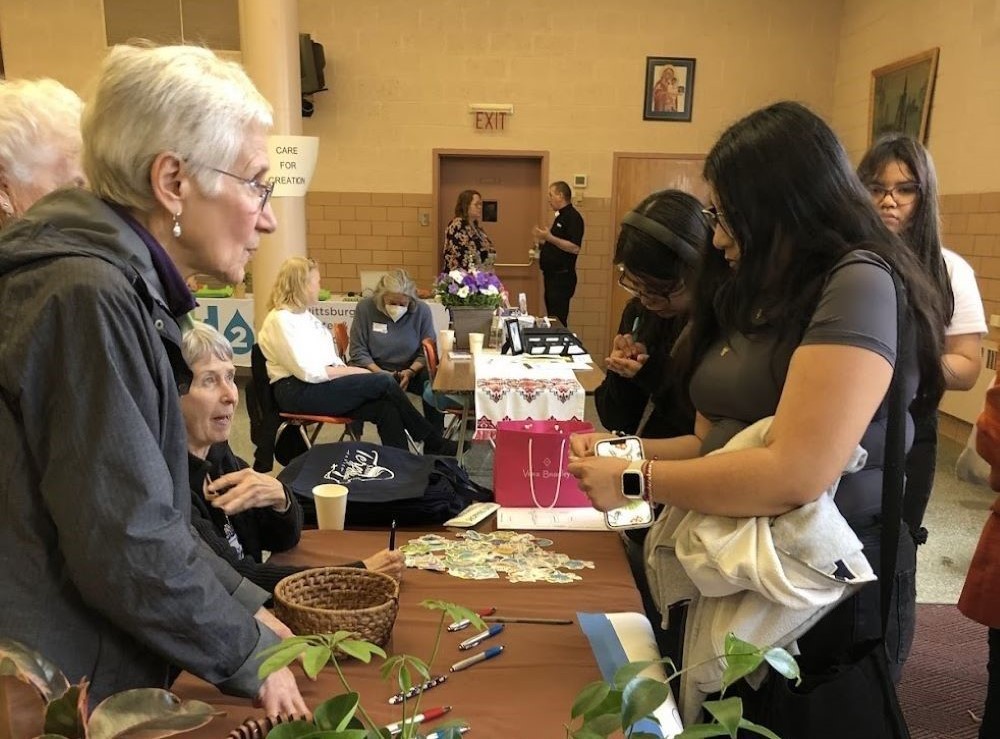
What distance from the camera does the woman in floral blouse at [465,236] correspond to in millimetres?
6875

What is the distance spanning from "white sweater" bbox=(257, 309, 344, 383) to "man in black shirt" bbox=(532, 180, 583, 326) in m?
3.61

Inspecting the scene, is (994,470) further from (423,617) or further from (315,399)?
(315,399)

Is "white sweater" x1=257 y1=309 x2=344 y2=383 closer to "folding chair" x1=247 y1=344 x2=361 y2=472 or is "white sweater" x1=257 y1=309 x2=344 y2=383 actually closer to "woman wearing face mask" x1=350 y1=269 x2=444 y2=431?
"folding chair" x1=247 y1=344 x2=361 y2=472

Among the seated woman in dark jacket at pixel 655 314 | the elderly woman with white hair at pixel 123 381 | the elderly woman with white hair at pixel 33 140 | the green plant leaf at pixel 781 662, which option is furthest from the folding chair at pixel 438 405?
the green plant leaf at pixel 781 662

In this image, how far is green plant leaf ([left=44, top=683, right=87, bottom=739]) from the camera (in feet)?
1.56

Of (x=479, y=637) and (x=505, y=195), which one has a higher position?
(x=505, y=195)

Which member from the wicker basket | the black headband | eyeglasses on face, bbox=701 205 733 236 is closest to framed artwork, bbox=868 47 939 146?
the black headband

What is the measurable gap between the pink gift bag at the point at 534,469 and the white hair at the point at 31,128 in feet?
3.52

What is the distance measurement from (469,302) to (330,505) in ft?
8.18

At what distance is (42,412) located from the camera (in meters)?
0.81

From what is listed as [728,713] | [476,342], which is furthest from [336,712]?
[476,342]

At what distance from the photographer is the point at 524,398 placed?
321 centimetres

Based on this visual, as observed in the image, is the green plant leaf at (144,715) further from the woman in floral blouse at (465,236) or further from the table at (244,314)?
the woman in floral blouse at (465,236)

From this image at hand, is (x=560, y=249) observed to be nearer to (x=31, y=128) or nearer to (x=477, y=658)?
(x=31, y=128)
